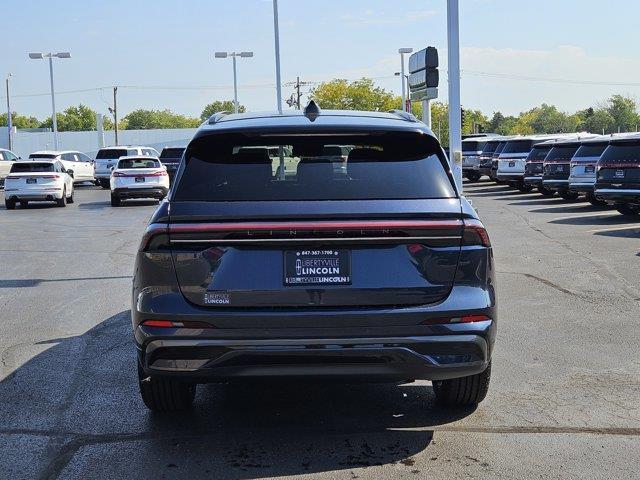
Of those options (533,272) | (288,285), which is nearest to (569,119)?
(533,272)

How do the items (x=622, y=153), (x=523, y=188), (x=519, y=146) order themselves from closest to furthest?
(x=622, y=153) → (x=523, y=188) → (x=519, y=146)

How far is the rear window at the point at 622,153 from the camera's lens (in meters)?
18.3

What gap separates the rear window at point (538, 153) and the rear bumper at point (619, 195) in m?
9.07

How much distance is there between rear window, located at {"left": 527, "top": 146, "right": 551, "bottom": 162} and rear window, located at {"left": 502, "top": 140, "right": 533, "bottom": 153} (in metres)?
2.89

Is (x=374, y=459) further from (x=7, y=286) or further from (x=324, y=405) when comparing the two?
(x=7, y=286)

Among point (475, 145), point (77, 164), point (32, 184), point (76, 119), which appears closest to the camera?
point (32, 184)

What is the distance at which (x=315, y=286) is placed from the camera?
470cm

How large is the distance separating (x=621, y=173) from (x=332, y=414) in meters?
14.3

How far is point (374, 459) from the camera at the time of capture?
190 inches

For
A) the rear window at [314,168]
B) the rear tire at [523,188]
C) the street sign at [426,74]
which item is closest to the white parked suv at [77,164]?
the rear tire at [523,188]

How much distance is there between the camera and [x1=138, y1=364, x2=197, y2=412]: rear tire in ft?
17.9

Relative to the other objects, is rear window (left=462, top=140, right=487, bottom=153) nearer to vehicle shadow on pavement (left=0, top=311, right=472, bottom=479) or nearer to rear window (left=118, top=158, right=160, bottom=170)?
rear window (left=118, top=158, right=160, bottom=170)

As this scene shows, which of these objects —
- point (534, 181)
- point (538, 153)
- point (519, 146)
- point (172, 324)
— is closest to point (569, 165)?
point (534, 181)

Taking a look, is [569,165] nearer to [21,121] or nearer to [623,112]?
[623,112]
